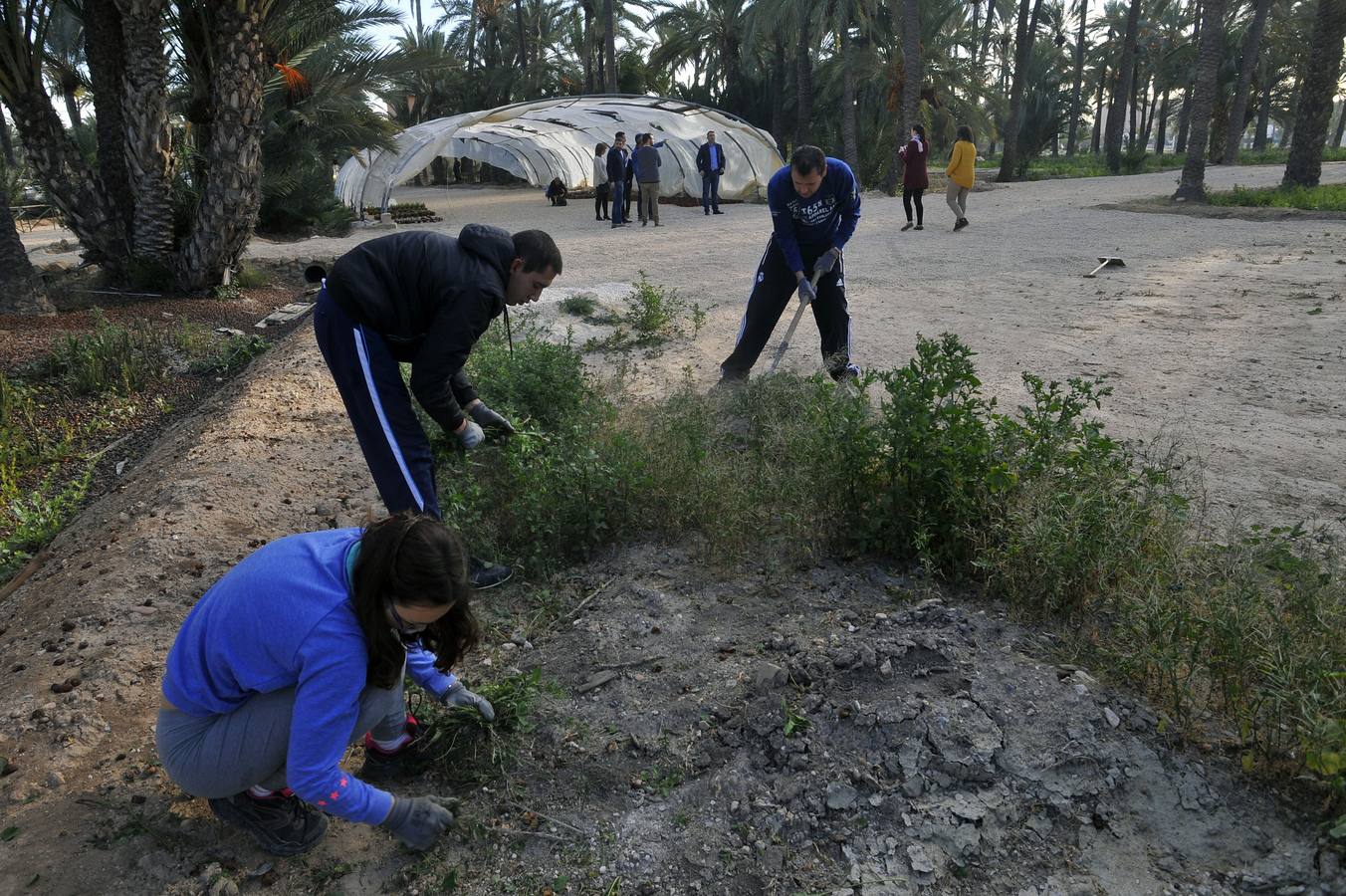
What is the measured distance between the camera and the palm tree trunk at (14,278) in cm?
→ 820

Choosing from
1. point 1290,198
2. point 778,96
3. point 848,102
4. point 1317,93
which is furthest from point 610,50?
point 1290,198

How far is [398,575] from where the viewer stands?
1.92m

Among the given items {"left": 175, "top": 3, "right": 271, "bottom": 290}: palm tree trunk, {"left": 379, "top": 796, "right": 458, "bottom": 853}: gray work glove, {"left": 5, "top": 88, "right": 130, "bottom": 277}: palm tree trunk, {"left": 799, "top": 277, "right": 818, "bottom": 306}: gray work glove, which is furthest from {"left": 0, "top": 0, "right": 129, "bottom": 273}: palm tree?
{"left": 379, "top": 796, "right": 458, "bottom": 853}: gray work glove

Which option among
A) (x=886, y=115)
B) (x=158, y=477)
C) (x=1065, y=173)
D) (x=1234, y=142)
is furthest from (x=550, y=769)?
(x=1234, y=142)

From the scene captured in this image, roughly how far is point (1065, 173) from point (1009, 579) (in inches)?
1152

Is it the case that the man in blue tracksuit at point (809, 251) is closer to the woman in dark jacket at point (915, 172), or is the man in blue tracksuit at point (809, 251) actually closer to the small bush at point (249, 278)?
the small bush at point (249, 278)

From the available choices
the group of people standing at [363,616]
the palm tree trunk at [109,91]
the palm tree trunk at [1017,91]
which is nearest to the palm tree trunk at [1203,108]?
the palm tree trunk at [1017,91]

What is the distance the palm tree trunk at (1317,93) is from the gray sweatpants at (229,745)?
17.9 m

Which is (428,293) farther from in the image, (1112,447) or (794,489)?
(1112,447)

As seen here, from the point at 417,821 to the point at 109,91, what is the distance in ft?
34.1

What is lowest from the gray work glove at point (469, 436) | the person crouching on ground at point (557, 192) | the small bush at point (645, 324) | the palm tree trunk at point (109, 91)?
the small bush at point (645, 324)

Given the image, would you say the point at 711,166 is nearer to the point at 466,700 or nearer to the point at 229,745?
the point at 466,700

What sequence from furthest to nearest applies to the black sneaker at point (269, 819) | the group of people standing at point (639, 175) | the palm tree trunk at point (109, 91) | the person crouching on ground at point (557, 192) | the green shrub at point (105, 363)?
the person crouching on ground at point (557, 192)
the group of people standing at point (639, 175)
the palm tree trunk at point (109, 91)
the green shrub at point (105, 363)
the black sneaker at point (269, 819)

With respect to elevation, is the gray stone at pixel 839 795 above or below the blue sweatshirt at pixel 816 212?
below
